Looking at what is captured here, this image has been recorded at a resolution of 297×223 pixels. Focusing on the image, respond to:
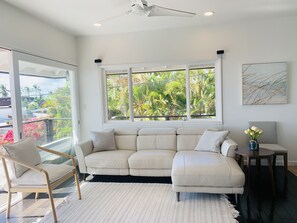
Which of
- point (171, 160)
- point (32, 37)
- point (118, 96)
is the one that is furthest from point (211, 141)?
point (32, 37)

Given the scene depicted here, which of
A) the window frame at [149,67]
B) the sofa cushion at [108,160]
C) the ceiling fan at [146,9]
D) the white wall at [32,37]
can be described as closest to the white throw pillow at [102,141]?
the sofa cushion at [108,160]

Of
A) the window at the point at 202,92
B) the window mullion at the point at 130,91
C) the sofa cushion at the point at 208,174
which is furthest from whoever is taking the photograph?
the window mullion at the point at 130,91

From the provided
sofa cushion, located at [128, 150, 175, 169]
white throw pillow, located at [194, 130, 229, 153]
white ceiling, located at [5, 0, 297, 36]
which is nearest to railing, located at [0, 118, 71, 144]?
sofa cushion, located at [128, 150, 175, 169]

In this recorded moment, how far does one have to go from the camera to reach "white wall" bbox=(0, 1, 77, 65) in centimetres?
Result: 301

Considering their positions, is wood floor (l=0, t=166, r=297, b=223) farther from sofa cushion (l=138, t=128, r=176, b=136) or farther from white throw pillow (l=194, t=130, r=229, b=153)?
sofa cushion (l=138, t=128, r=176, b=136)

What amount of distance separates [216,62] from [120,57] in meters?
1.96

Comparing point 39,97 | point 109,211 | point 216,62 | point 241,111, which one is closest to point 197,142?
point 241,111

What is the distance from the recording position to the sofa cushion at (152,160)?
350 centimetres

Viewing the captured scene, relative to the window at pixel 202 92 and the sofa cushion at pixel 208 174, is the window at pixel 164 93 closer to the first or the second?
the window at pixel 202 92

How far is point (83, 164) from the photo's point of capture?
3.79 metres

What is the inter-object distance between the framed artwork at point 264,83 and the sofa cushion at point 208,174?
1.75 metres

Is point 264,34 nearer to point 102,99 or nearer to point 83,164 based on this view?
point 102,99

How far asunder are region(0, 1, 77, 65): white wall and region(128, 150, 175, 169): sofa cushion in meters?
2.33

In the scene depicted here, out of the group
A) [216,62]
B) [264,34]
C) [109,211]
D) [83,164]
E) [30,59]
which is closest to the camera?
[109,211]
